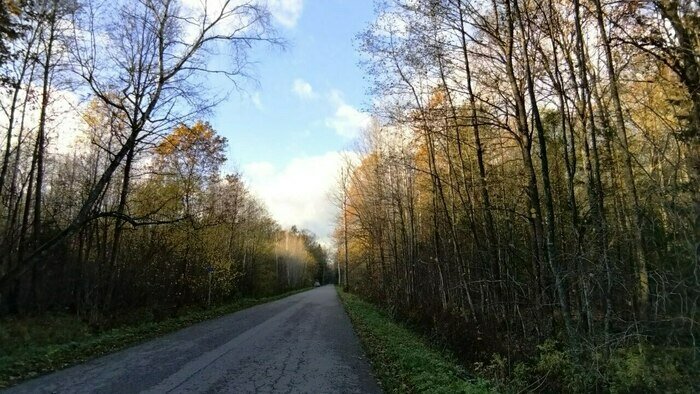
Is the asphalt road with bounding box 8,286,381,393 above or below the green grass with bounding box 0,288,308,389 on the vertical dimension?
below

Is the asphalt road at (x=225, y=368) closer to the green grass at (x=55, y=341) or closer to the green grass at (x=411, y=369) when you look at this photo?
the green grass at (x=411, y=369)

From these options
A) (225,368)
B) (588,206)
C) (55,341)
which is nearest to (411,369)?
(225,368)

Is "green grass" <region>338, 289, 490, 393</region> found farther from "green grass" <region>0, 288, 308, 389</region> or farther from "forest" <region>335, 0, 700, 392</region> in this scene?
"green grass" <region>0, 288, 308, 389</region>

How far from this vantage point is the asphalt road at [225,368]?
24.3ft

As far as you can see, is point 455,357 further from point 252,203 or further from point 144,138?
point 252,203

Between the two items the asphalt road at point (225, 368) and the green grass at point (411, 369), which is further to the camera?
the asphalt road at point (225, 368)

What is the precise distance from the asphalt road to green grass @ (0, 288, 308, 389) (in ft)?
1.48

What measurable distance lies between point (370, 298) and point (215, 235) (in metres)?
12.8

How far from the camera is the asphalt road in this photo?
291 inches

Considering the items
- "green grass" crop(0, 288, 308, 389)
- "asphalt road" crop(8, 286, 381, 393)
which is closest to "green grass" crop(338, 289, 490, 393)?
"asphalt road" crop(8, 286, 381, 393)

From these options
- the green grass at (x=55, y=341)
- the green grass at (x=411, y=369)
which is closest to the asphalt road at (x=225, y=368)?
the green grass at (x=411, y=369)

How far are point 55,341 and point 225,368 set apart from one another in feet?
24.0

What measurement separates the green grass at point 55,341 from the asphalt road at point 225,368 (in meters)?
0.45

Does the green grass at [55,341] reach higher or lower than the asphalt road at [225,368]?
higher
